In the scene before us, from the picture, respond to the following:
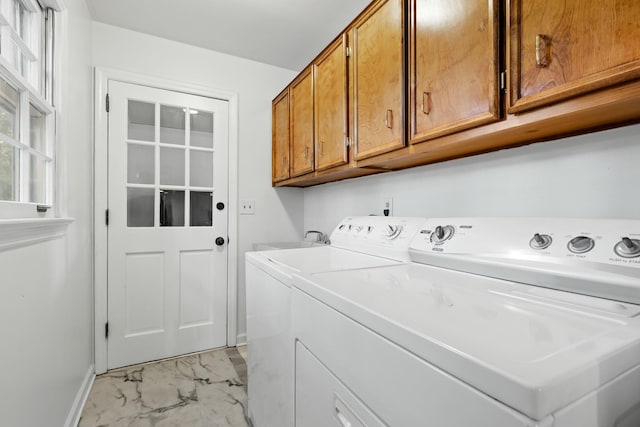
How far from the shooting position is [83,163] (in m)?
1.82

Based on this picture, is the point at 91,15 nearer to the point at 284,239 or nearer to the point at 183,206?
the point at 183,206

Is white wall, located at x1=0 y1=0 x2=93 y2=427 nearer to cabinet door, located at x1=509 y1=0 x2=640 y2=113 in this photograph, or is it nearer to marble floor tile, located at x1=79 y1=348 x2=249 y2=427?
marble floor tile, located at x1=79 y1=348 x2=249 y2=427

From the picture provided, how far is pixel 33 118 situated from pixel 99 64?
42.2 inches

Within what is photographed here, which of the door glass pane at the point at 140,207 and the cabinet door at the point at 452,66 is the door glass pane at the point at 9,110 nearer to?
the door glass pane at the point at 140,207

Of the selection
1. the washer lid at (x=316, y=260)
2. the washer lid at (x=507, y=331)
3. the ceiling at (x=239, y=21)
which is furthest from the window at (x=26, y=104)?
the washer lid at (x=507, y=331)

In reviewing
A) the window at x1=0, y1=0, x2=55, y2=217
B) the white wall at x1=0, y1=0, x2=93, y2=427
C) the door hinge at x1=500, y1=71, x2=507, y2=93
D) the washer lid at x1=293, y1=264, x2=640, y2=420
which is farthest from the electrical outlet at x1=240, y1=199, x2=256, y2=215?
the door hinge at x1=500, y1=71, x2=507, y2=93

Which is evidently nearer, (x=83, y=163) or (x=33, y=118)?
(x=33, y=118)

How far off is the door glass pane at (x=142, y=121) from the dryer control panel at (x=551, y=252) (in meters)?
2.17

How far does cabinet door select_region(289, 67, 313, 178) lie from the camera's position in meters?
1.97

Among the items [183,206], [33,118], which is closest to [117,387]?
[183,206]

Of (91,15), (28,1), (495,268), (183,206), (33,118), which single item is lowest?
(495,268)

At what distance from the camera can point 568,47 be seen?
750 mm

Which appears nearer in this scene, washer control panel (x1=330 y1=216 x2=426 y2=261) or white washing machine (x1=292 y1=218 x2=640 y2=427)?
white washing machine (x1=292 y1=218 x2=640 y2=427)

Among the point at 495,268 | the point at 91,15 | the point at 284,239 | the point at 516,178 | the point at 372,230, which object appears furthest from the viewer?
the point at 284,239
